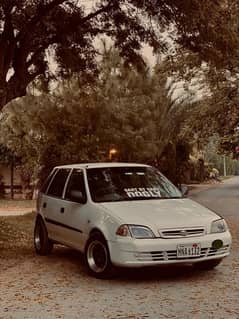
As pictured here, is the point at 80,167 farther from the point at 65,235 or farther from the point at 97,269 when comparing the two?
the point at 97,269

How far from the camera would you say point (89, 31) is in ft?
46.4

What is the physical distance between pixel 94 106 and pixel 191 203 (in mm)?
15375

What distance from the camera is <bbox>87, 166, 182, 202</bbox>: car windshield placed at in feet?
28.3

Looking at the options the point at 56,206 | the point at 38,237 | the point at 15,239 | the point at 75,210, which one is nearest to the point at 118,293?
the point at 75,210

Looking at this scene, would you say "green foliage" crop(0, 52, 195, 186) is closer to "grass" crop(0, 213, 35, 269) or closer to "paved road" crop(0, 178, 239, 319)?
"grass" crop(0, 213, 35, 269)

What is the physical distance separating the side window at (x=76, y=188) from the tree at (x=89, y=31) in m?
2.47

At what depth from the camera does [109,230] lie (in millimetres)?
7742

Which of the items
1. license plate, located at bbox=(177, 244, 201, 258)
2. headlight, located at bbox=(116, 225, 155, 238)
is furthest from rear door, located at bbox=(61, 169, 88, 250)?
license plate, located at bbox=(177, 244, 201, 258)

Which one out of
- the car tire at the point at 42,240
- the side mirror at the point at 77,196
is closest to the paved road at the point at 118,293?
the car tire at the point at 42,240

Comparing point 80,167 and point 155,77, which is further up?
point 155,77

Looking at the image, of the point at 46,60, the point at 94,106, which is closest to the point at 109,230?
the point at 46,60

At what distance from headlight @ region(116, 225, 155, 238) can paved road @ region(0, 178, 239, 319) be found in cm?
67

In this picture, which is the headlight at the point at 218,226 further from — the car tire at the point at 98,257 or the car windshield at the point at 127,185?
the car tire at the point at 98,257

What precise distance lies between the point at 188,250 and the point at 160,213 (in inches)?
27.9
